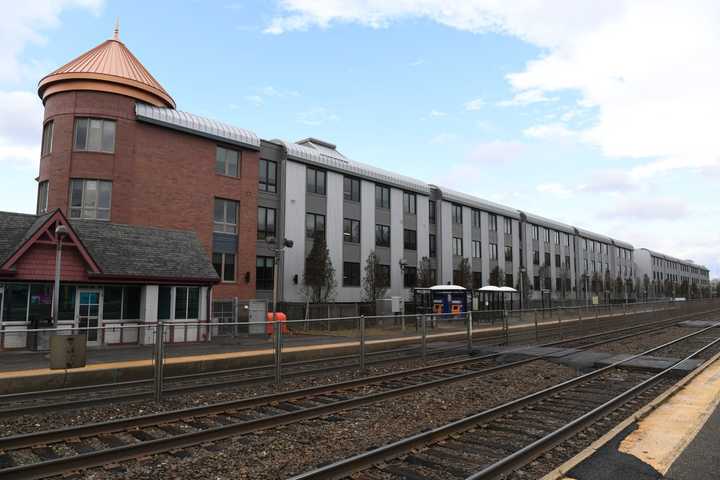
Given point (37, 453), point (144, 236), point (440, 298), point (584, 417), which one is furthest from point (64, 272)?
point (440, 298)

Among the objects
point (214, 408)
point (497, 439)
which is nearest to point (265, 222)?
point (214, 408)

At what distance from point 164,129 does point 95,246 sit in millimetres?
11046

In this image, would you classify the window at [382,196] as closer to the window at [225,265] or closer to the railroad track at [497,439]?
the window at [225,265]

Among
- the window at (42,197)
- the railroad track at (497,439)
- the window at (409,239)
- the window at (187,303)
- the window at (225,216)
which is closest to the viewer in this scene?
the railroad track at (497,439)

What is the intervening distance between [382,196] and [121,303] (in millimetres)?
27583

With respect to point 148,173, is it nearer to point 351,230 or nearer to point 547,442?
point 351,230

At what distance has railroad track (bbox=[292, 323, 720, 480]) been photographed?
681 cm

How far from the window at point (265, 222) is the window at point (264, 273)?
163 cm

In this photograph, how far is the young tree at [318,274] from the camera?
120 ft

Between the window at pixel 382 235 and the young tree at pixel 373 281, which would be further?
the window at pixel 382 235

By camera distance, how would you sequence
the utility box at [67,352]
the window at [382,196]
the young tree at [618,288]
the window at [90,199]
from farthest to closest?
the young tree at [618,288] < the window at [382,196] < the window at [90,199] < the utility box at [67,352]

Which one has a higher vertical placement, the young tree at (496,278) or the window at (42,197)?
the window at (42,197)

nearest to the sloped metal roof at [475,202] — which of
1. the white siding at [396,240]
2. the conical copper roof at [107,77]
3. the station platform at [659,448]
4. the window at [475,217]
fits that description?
the window at [475,217]

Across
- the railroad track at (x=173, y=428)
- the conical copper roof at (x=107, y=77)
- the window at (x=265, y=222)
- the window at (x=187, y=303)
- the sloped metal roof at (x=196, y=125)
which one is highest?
the conical copper roof at (x=107, y=77)
